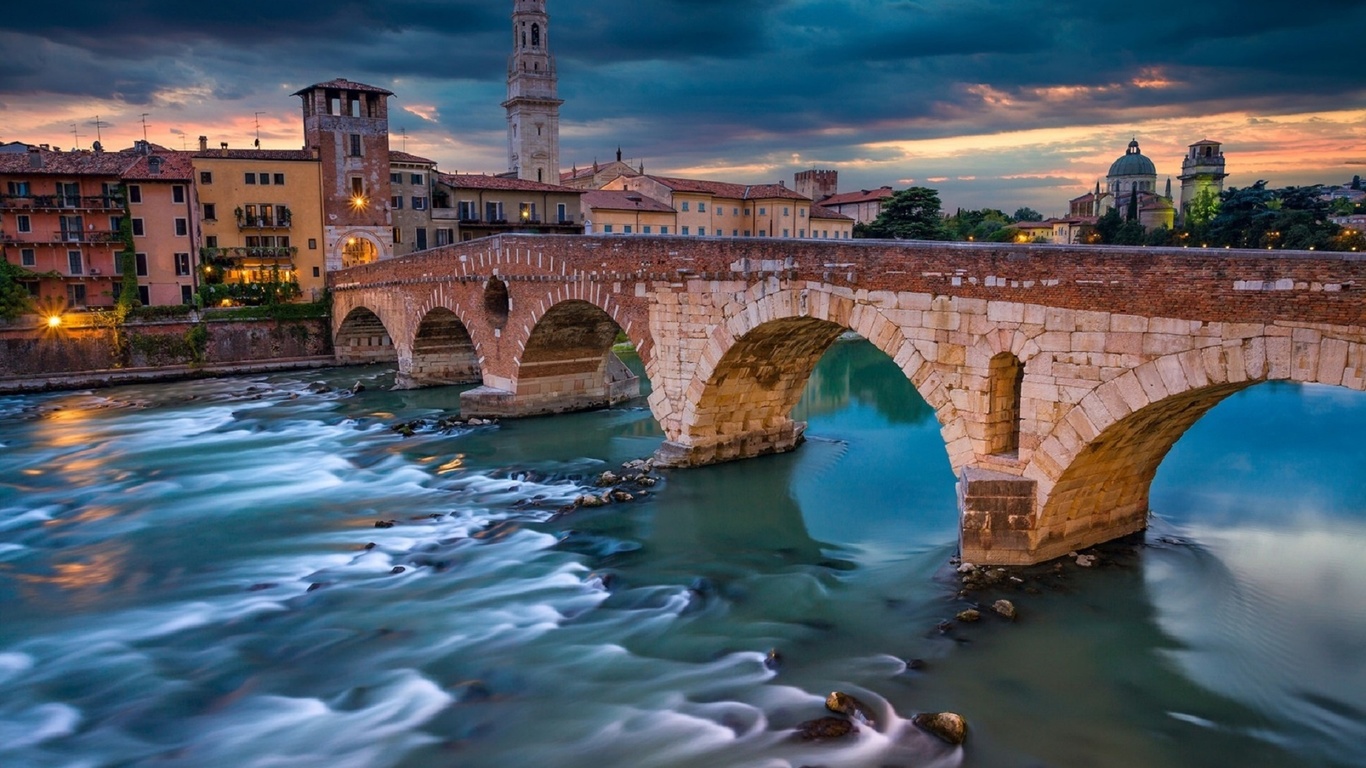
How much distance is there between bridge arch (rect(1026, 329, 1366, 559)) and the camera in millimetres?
8914

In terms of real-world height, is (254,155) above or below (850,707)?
above

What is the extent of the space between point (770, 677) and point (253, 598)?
7146 millimetres

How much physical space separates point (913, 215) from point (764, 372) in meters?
37.5

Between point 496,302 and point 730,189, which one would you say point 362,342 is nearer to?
point 496,302

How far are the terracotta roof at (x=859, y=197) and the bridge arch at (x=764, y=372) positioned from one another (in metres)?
54.3

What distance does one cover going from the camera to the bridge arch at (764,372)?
43.3 ft

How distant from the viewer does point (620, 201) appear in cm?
5338

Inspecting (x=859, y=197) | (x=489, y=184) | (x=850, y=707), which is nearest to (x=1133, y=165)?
(x=859, y=197)

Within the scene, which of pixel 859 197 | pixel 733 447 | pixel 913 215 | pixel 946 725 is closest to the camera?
pixel 946 725

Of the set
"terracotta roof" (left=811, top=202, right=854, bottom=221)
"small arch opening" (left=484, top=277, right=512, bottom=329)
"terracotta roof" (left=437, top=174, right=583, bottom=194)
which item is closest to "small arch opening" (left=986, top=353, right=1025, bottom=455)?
"small arch opening" (left=484, top=277, right=512, bottom=329)

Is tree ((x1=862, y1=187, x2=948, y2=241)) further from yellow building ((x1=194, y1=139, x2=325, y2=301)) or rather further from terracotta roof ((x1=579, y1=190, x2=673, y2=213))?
yellow building ((x1=194, y1=139, x2=325, y2=301))

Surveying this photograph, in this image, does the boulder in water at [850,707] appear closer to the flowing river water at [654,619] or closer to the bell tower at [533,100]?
the flowing river water at [654,619]

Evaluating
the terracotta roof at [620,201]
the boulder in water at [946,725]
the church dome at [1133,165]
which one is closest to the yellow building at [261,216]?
the terracotta roof at [620,201]

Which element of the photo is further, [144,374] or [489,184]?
[489,184]
